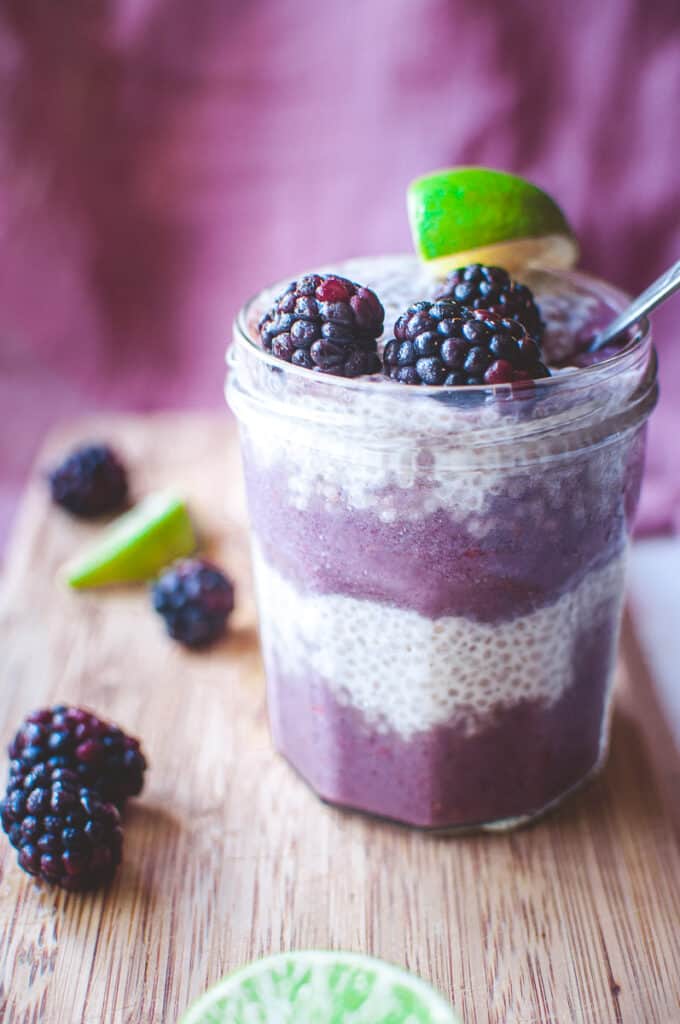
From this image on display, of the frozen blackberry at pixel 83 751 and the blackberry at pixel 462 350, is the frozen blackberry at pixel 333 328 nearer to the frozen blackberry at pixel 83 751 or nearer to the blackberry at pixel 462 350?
the blackberry at pixel 462 350

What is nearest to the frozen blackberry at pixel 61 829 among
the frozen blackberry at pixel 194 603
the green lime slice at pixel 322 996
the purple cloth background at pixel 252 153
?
the green lime slice at pixel 322 996

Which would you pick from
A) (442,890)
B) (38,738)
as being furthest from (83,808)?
(442,890)

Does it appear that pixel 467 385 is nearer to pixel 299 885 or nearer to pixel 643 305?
pixel 643 305

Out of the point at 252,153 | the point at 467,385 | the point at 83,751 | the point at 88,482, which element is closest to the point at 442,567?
the point at 467,385

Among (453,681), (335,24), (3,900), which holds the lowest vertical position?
(3,900)

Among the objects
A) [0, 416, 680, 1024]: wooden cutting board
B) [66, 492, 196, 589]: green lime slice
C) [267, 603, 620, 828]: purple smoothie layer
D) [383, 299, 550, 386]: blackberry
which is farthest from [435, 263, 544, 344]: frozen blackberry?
[66, 492, 196, 589]: green lime slice

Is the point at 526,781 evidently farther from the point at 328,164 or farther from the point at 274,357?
the point at 328,164
